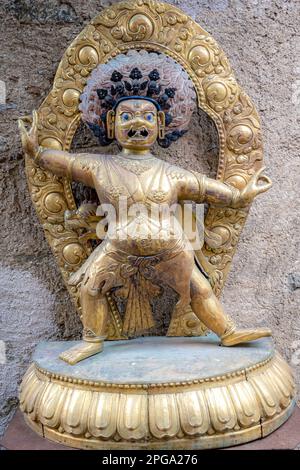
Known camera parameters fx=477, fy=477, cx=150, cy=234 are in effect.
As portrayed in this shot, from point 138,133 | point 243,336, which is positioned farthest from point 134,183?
point 243,336

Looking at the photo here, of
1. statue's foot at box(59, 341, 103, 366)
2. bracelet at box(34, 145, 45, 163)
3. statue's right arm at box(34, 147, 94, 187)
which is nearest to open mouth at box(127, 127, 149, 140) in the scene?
statue's right arm at box(34, 147, 94, 187)

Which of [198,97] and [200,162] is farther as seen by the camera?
[200,162]

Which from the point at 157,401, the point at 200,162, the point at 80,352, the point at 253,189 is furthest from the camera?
the point at 200,162

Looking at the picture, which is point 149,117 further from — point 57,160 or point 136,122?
point 57,160

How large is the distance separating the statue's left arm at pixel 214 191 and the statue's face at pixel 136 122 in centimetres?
14

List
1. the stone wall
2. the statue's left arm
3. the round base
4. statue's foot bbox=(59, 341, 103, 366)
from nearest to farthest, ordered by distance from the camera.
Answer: the round base
statue's foot bbox=(59, 341, 103, 366)
the statue's left arm
the stone wall

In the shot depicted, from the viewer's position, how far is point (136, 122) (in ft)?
3.86

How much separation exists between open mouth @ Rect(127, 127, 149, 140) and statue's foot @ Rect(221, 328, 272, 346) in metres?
0.55

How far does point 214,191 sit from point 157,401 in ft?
1.79

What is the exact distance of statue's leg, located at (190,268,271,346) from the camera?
122 centimetres

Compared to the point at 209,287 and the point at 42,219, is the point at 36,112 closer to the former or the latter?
the point at 42,219

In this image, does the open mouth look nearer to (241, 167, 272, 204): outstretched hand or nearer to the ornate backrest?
the ornate backrest

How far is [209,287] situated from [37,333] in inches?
21.8
